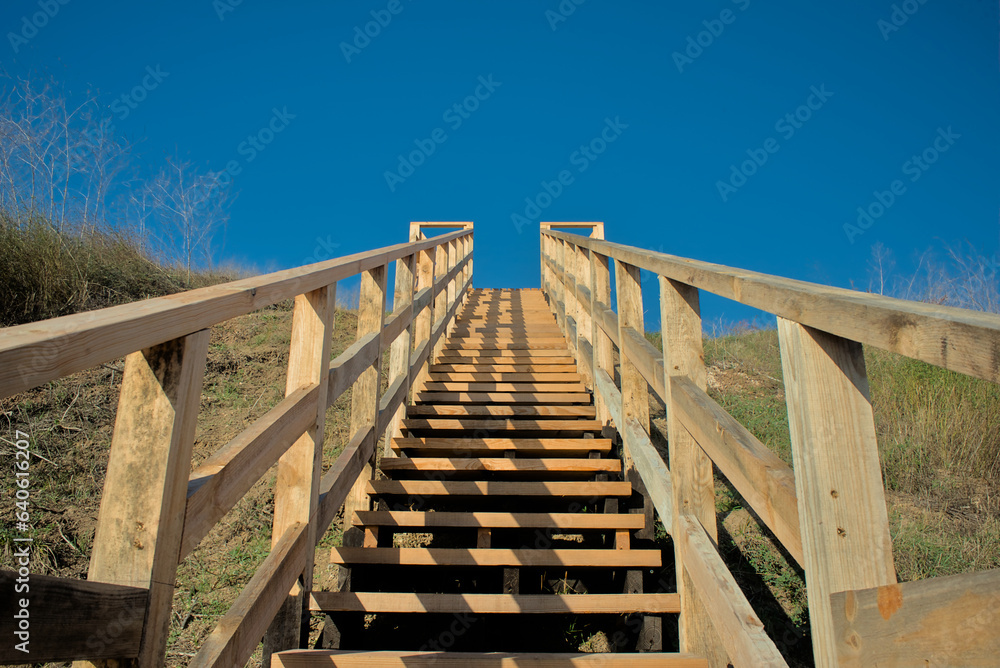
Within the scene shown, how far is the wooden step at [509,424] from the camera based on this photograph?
3.87 meters

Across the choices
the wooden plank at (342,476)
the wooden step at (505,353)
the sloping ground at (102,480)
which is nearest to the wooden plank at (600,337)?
the wooden step at (505,353)

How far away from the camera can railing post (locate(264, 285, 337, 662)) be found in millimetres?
2023

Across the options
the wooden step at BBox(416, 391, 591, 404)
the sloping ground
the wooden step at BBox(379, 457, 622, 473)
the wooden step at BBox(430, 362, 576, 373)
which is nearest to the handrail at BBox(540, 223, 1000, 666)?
the wooden step at BBox(379, 457, 622, 473)

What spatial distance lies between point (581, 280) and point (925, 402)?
2869 millimetres

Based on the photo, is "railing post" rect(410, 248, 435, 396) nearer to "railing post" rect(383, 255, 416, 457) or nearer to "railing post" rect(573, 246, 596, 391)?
"railing post" rect(383, 255, 416, 457)

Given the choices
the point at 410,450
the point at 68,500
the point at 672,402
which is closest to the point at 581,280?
the point at 410,450

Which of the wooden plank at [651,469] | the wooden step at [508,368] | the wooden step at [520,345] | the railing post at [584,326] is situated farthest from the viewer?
the wooden step at [520,345]

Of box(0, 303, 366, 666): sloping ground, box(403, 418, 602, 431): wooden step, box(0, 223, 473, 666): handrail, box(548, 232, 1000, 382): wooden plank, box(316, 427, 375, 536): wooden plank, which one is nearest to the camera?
box(548, 232, 1000, 382): wooden plank

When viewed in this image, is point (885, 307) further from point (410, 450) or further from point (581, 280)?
point (581, 280)

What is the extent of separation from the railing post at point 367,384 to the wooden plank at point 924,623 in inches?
93.8

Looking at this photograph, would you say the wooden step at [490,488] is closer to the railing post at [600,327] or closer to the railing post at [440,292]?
the railing post at [600,327]

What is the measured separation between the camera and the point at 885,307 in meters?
0.93

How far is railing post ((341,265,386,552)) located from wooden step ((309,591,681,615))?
710 mm

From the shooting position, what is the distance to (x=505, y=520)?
2865mm
